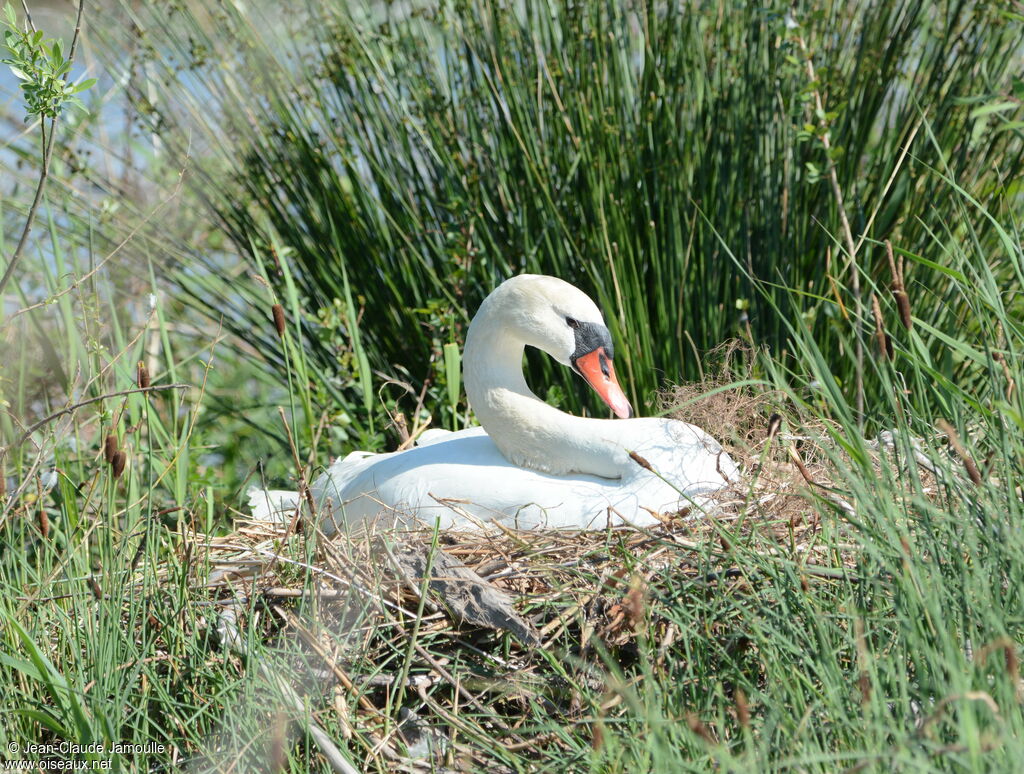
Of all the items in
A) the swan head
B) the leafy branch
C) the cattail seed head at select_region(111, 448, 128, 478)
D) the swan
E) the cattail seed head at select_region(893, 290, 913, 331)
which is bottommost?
the swan

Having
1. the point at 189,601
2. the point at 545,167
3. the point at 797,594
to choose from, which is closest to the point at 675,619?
the point at 797,594

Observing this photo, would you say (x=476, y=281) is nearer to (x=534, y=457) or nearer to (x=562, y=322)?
(x=562, y=322)

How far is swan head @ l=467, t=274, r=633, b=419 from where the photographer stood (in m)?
2.95

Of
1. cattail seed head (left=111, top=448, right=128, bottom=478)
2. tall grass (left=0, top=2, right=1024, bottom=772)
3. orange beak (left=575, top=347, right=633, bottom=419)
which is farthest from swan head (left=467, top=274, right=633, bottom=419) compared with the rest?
cattail seed head (left=111, top=448, right=128, bottom=478)

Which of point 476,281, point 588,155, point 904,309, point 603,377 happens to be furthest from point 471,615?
point 588,155

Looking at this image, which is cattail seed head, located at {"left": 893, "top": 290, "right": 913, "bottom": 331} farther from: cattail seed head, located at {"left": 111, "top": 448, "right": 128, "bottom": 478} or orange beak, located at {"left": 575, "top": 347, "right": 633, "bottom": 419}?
cattail seed head, located at {"left": 111, "top": 448, "right": 128, "bottom": 478}

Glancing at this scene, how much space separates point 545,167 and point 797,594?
2.19 meters

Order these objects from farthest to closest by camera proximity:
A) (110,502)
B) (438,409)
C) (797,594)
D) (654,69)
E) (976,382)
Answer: (438,409)
(654,69)
(976,382)
(110,502)
(797,594)

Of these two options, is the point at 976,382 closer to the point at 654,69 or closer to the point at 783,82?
the point at 783,82

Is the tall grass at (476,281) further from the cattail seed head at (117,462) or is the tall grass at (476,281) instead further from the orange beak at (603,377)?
the orange beak at (603,377)

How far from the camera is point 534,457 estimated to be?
Answer: 2.98m

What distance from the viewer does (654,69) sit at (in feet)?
12.2

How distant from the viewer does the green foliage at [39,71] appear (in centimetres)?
220

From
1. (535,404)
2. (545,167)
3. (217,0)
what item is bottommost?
(535,404)
